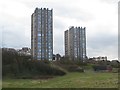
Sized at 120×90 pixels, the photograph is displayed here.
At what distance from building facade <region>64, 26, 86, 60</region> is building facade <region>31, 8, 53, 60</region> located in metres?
8.10

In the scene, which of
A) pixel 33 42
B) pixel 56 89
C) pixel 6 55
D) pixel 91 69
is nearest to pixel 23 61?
pixel 6 55

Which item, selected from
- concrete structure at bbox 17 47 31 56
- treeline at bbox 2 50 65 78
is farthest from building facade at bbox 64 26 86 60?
treeline at bbox 2 50 65 78

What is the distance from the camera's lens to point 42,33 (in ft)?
218

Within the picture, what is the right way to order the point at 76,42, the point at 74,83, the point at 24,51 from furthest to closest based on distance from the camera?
the point at 76,42
the point at 24,51
the point at 74,83

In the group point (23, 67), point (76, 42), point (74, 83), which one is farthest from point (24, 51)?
point (74, 83)

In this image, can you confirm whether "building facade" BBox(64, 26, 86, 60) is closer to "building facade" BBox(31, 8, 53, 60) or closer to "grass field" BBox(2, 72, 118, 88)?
"building facade" BBox(31, 8, 53, 60)

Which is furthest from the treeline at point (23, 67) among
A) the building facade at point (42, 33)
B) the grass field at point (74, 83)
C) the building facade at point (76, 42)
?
the building facade at point (76, 42)

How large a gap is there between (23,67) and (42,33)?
23963 millimetres

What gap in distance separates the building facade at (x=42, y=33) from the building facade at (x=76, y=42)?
8105 mm

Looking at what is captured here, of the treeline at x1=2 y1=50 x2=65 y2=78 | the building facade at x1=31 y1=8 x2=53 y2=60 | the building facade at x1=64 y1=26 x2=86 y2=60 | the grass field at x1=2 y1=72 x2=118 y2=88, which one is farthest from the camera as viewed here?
the building facade at x1=64 y1=26 x2=86 y2=60

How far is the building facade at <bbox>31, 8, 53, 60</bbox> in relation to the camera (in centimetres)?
6382

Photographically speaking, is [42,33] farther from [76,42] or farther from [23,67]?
[23,67]

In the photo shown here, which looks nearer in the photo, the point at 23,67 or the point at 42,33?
the point at 23,67

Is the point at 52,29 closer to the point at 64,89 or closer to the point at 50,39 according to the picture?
the point at 50,39
